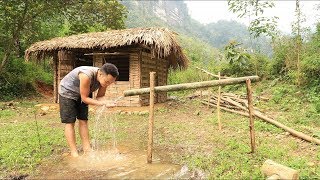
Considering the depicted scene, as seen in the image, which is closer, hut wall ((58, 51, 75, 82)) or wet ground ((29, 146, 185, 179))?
wet ground ((29, 146, 185, 179))

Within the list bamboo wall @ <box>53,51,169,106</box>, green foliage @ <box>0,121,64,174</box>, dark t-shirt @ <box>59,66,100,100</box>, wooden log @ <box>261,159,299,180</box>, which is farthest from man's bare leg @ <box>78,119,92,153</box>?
bamboo wall @ <box>53,51,169,106</box>

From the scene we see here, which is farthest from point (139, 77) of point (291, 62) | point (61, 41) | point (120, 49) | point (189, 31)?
point (189, 31)

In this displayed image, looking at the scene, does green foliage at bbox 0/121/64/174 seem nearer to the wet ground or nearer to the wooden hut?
the wet ground

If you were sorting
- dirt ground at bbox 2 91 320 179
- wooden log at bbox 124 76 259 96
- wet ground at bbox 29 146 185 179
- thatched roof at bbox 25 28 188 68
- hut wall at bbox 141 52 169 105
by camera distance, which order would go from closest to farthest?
wet ground at bbox 29 146 185 179 < dirt ground at bbox 2 91 320 179 < wooden log at bbox 124 76 259 96 < thatched roof at bbox 25 28 188 68 < hut wall at bbox 141 52 169 105

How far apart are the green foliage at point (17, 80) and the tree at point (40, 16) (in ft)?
2.80

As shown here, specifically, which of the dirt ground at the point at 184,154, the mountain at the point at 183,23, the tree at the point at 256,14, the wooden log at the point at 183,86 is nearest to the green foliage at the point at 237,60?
the tree at the point at 256,14

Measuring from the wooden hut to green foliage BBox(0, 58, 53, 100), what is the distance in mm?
2963

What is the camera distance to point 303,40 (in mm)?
12547

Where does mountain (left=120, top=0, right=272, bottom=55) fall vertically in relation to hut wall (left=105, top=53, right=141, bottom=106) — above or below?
above

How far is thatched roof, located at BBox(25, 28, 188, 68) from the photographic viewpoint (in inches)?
435

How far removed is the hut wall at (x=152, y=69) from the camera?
40.2ft

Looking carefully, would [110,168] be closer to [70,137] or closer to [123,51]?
[70,137]

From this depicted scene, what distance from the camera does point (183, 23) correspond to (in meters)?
64.6

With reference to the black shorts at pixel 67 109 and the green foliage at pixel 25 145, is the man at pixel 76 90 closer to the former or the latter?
the black shorts at pixel 67 109
